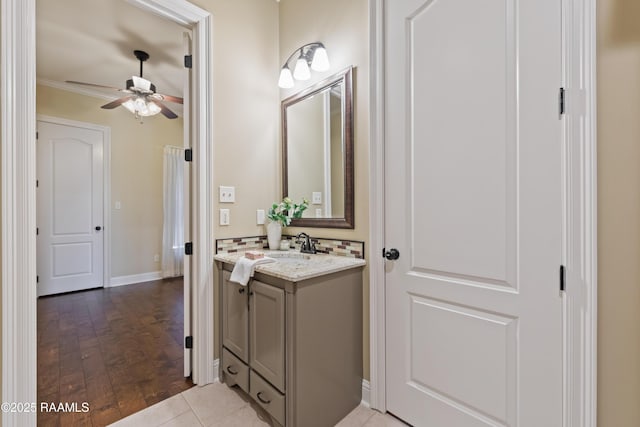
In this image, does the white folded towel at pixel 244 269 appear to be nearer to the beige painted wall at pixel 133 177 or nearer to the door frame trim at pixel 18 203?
the door frame trim at pixel 18 203

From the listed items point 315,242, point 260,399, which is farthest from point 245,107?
point 260,399

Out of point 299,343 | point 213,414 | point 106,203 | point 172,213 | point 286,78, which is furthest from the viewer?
point 172,213

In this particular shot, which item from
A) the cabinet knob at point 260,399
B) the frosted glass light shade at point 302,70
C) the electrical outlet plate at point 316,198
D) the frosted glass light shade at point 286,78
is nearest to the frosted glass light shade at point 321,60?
the frosted glass light shade at point 302,70

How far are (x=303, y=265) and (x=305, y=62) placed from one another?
1416mm

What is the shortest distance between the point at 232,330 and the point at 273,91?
71.7 inches

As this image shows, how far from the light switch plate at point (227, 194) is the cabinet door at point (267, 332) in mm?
710

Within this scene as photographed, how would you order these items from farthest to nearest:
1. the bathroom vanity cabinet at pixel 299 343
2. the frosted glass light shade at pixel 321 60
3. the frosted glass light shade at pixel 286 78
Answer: the frosted glass light shade at pixel 286 78
the frosted glass light shade at pixel 321 60
the bathroom vanity cabinet at pixel 299 343

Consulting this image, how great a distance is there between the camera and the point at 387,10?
158 centimetres

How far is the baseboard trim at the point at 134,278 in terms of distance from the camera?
166 inches

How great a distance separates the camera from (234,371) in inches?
68.2

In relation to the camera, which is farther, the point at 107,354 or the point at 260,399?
the point at 107,354

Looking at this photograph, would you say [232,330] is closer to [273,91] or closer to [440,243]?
[440,243]

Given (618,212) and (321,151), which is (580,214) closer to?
(618,212)

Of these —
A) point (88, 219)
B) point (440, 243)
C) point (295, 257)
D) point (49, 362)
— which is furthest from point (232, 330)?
point (88, 219)
